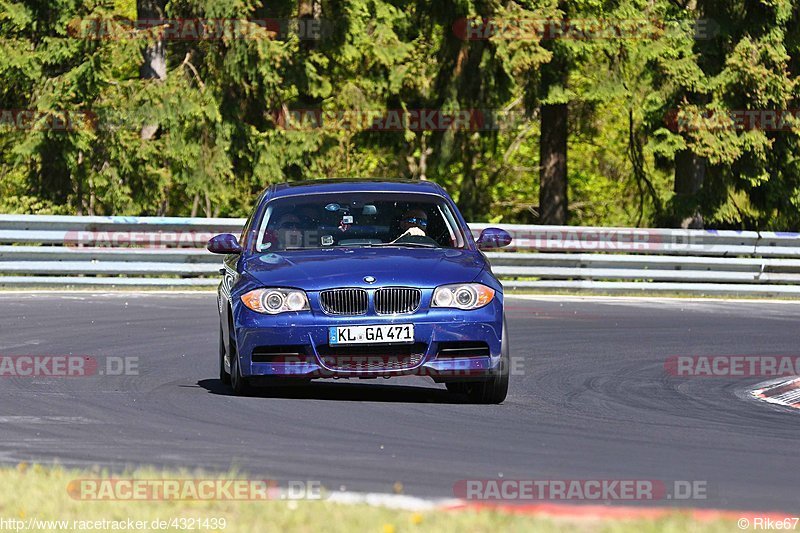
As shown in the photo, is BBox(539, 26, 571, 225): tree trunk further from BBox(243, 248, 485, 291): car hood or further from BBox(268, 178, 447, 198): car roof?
BBox(243, 248, 485, 291): car hood

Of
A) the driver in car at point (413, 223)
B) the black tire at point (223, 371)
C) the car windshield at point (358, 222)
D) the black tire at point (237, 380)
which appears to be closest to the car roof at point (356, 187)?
the car windshield at point (358, 222)

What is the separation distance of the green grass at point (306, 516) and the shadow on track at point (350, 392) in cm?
432

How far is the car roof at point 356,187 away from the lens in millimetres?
12125

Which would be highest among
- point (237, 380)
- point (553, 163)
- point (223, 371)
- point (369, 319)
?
point (369, 319)

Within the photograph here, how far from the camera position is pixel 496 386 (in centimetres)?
1084

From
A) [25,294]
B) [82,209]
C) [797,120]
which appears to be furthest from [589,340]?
[82,209]

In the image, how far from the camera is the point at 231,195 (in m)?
33.3

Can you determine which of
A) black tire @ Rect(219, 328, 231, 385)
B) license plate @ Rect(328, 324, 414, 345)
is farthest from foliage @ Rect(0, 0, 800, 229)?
license plate @ Rect(328, 324, 414, 345)

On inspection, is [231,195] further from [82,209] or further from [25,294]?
[25,294]

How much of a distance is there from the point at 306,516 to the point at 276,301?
440cm

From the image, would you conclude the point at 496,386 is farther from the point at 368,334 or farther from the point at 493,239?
the point at 493,239

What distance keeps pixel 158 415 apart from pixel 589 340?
734 centimetres

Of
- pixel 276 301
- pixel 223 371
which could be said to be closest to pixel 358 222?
pixel 276 301

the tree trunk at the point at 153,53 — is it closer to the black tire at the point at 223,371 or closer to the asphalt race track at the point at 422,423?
the asphalt race track at the point at 422,423
